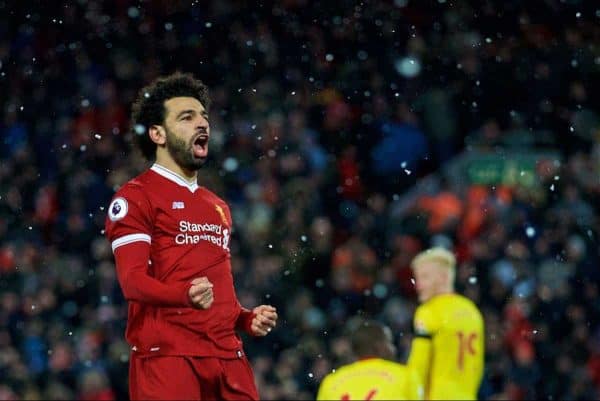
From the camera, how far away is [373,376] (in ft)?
11.2

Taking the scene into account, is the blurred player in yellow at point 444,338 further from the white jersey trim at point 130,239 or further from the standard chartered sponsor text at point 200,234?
the white jersey trim at point 130,239

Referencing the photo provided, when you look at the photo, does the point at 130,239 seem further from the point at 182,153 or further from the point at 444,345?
the point at 444,345

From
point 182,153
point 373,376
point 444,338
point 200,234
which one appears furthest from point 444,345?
point 182,153

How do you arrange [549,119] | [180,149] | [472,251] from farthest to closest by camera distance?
1. [549,119]
2. [472,251]
3. [180,149]

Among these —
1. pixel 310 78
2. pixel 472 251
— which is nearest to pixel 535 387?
pixel 472 251

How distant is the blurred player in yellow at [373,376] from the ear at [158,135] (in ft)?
3.10

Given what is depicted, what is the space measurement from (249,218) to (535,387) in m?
2.81

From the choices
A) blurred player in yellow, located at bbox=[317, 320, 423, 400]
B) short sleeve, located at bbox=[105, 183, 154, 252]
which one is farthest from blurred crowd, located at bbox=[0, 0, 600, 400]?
short sleeve, located at bbox=[105, 183, 154, 252]

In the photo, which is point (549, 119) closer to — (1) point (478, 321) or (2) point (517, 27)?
(2) point (517, 27)

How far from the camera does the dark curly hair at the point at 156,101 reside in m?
3.64

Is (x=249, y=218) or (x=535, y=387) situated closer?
(x=535, y=387)

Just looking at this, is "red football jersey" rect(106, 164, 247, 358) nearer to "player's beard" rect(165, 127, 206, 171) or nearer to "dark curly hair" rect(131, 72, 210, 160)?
"player's beard" rect(165, 127, 206, 171)

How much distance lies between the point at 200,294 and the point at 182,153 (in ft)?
2.13

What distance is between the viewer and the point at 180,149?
351 cm
